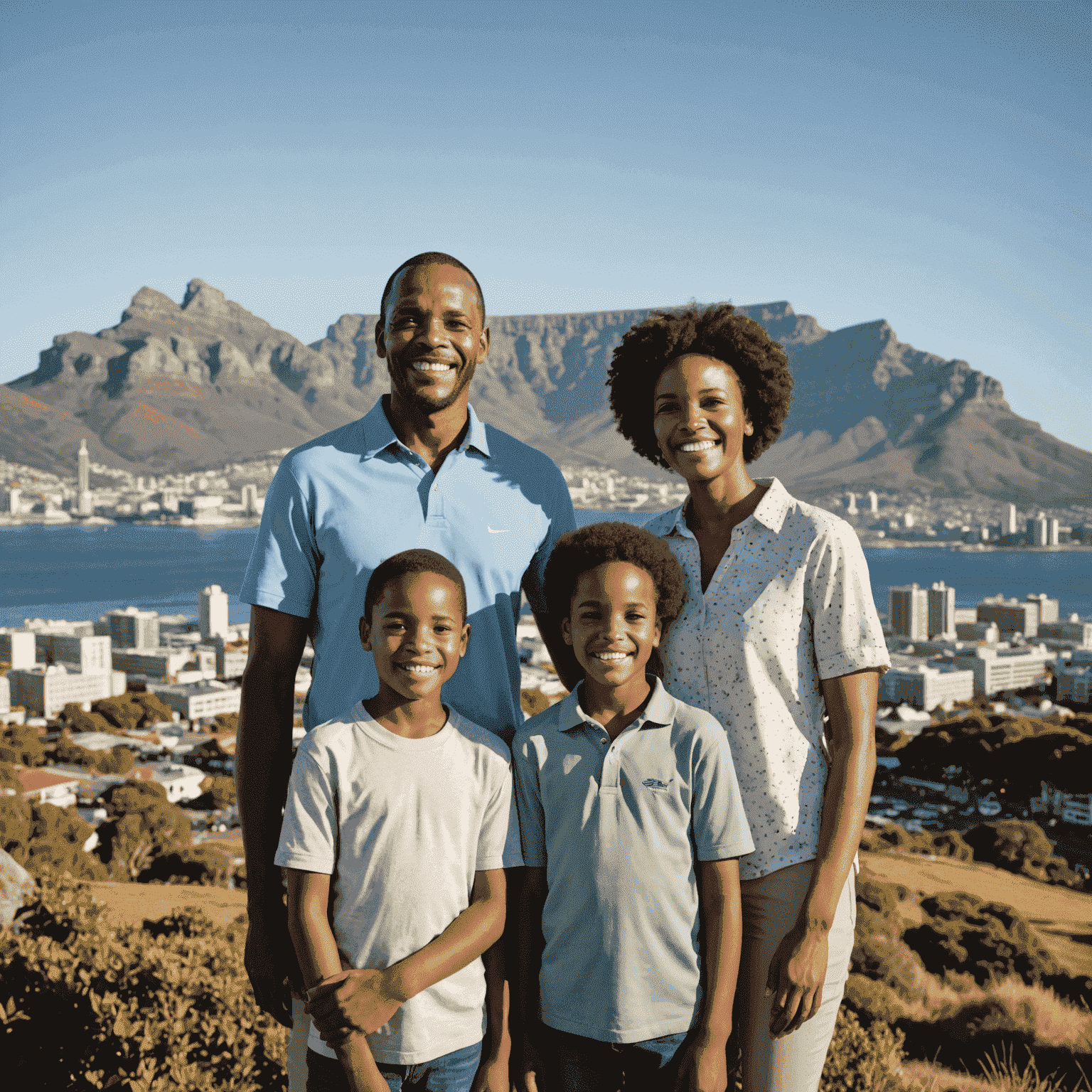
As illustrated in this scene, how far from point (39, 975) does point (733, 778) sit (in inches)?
136

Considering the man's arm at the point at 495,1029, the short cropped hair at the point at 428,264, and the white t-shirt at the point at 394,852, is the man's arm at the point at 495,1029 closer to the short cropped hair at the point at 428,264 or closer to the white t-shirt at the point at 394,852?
the white t-shirt at the point at 394,852

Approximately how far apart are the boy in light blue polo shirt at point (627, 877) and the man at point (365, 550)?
0.79 ft

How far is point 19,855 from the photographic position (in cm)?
985

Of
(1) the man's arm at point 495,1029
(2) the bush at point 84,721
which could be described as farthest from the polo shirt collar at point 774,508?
(2) the bush at point 84,721

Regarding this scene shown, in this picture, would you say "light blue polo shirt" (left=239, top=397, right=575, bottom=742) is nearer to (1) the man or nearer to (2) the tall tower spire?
(1) the man

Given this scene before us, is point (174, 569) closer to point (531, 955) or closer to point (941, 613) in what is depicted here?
A: point (941, 613)

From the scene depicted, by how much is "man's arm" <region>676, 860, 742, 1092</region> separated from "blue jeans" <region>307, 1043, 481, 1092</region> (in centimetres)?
35

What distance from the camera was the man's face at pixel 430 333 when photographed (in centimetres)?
179

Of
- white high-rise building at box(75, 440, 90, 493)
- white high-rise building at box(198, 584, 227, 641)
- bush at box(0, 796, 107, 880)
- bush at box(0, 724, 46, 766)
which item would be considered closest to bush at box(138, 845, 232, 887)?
bush at box(0, 796, 107, 880)

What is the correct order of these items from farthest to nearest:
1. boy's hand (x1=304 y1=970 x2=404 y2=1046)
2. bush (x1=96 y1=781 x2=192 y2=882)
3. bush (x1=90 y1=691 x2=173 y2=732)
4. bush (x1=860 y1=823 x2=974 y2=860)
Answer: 1. bush (x1=90 y1=691 x2=173 y2=732)
2. bush (x1=860 y1=823 x2=974 y2=860)
3. bush (x1=96 y1=781 x2=192 y2=882)
4. boy's hand (x1=304 y1=970 x2=404 y2=1046)

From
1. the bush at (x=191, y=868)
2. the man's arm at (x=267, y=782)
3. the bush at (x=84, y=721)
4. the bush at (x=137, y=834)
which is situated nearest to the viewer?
the man's arm at (x=267, y=782)

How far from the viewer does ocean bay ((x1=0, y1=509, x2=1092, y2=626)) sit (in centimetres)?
5954

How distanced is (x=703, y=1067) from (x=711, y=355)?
1289 mm

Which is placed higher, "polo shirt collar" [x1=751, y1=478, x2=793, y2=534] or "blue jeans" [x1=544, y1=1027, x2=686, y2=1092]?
"polo shirt collar" [x1=751, y1=478, x2=793, y2=534]
